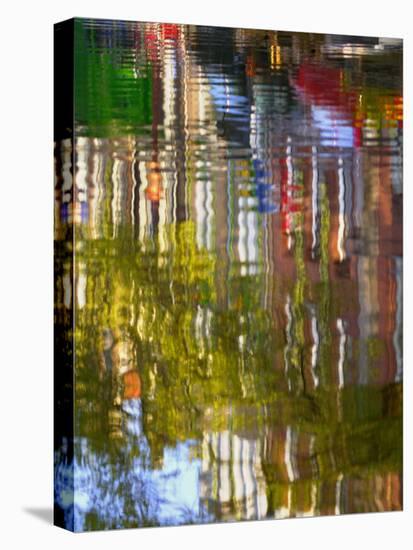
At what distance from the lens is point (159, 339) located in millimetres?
10055

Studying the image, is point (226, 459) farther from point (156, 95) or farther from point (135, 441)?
point (156, 95)

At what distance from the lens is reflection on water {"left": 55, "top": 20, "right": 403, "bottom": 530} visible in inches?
392

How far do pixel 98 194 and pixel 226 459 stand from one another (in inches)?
60.0

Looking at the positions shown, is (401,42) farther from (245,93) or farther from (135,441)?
(135,441)

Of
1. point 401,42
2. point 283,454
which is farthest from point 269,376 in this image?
point 401,42

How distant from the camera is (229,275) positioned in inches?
403

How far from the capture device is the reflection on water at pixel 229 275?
32.7 feet

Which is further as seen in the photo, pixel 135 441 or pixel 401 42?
pixel 401 42

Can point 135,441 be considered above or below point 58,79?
below

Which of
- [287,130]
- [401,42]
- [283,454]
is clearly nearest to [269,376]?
[283,454]

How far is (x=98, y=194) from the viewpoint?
9.95 meters

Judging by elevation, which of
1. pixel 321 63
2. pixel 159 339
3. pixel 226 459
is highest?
pixel 321 63

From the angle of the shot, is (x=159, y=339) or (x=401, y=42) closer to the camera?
(x=159, y=339)

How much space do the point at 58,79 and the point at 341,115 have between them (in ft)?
5.03
